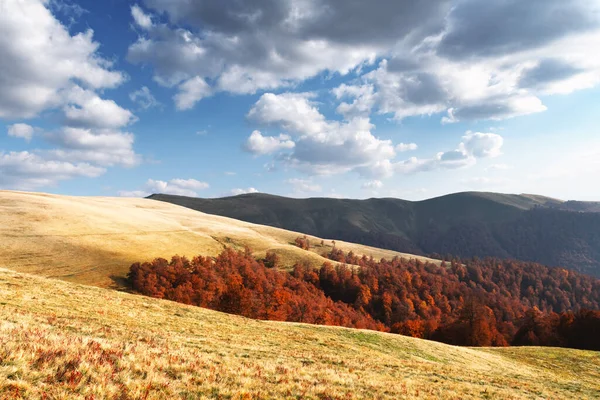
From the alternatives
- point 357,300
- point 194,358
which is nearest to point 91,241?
point 357,300

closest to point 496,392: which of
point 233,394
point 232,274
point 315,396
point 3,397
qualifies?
point 315,396

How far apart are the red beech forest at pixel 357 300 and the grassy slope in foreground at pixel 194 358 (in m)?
53.8

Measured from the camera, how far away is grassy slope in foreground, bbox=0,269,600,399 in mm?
10523

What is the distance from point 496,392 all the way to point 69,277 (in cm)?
9280

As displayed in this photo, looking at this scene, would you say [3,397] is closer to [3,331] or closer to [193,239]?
[3,331]

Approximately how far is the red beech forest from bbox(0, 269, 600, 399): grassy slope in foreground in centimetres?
5375

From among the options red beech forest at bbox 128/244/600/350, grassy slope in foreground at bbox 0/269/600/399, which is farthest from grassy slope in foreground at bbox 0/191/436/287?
grassy slope in foreground at bbox 0/269/600/399

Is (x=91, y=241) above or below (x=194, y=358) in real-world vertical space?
below

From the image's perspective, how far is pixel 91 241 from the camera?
360 feet

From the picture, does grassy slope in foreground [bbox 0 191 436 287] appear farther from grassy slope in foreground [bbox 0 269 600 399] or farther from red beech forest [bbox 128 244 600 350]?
grassy slope in foreground [bbox 0 269 600 399]

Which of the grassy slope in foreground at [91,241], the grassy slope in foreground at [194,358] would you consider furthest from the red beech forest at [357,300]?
the grassy slope in foreground at [194,358]

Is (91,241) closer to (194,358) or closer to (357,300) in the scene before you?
(357,300)

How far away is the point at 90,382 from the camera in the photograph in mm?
9961

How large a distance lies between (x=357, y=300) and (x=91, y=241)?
106087 mm
